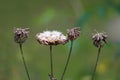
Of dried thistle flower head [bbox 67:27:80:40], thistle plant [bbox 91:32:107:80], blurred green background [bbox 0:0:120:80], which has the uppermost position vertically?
dried thistle flower head [bbox 67:27:80:40]

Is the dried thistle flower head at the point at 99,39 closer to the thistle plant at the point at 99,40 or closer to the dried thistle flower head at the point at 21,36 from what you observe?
the thistle plant at the point at 99,40

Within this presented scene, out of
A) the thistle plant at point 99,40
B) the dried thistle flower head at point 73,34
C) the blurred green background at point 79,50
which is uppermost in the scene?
the dried thistle flower head at point 73,34

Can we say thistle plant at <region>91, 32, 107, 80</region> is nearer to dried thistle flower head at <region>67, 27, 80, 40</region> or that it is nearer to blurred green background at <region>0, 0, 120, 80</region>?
dried thistle flower head at <region>67, 27, 80, 40</region>

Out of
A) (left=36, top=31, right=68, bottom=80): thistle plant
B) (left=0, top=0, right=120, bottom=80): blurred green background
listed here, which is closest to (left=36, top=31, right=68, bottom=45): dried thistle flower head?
(left=36, top=31, right=68, bottom=80): thistle plant

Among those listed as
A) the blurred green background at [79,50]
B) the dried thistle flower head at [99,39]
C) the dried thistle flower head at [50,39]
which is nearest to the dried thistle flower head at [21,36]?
the dried thistle flower head at [50,39]

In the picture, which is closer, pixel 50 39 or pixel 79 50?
pixel 50 39

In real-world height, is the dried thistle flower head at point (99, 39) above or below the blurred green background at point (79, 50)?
above

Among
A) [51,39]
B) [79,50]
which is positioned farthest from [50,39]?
[79,50]

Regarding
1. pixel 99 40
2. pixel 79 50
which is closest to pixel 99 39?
pixel 99 40

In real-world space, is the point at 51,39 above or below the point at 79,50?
above

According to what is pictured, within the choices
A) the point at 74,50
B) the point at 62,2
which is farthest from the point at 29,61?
the point at 62,2

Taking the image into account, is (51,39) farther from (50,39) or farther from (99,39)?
(99,39)
